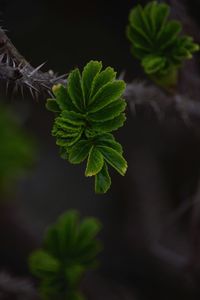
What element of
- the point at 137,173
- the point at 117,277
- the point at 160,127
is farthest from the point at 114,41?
the point at 117,277

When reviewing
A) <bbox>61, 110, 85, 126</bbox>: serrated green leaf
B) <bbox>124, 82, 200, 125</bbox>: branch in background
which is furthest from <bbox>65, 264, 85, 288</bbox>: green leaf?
<bbox>61, 110, 85, 126</bbox>: serrated green leaf

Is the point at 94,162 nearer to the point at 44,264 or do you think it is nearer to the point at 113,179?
the point at 44,264

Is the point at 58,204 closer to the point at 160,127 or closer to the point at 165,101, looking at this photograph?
the point at 160,127

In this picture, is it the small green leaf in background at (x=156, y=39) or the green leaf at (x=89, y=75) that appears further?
the small green leaf in background at (x=156, y=39)

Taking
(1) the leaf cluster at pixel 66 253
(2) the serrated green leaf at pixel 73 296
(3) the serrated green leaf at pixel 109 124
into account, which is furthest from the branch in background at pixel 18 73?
(2) the serrated green leaf at pixel 73 296

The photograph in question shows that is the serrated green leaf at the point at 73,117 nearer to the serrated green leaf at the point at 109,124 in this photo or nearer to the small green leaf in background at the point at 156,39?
the serrated green leaf at the point at 109,124

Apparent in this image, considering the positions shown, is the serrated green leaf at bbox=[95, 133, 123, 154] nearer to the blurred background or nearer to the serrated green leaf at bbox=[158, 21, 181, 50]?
the serrated green leaf at bbox=[158, 21, 181, 50]
